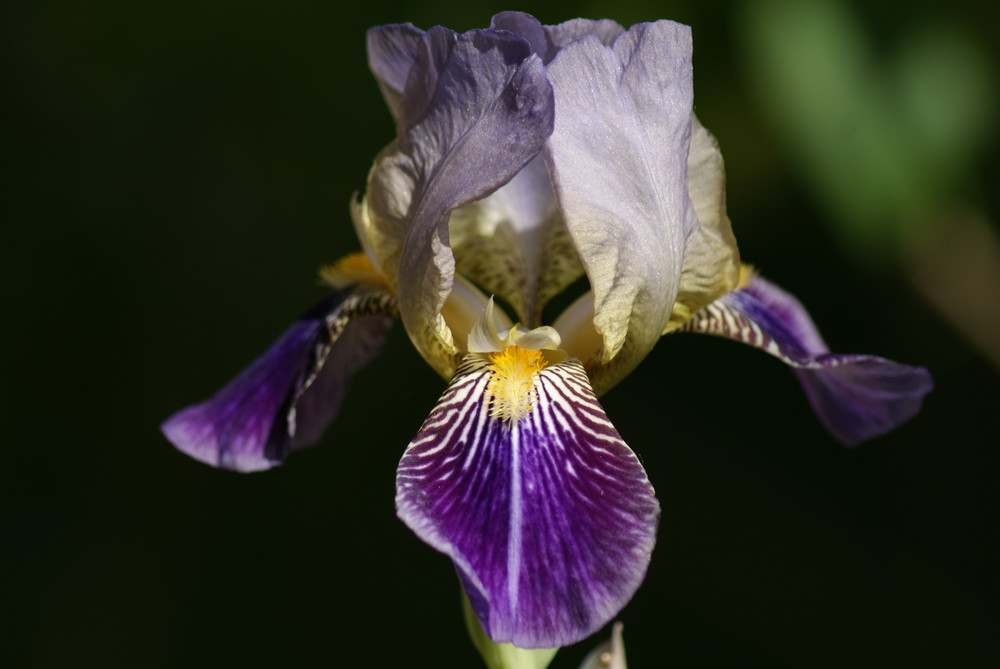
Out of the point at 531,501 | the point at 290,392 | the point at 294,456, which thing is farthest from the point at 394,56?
the point at 294,456

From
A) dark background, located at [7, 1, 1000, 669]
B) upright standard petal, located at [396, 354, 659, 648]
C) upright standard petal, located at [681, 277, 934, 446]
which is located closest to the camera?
upright standard petal, located at [396, 354, 659, 648]

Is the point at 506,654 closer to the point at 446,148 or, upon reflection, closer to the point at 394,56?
the point at 446,148

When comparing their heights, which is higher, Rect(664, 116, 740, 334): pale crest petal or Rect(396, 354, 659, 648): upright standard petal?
Rect(664, 116, 740, 334): pale crest petal

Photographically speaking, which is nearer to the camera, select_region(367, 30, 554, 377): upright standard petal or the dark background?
select_region(367, 30, 554, 377): upright standard petal

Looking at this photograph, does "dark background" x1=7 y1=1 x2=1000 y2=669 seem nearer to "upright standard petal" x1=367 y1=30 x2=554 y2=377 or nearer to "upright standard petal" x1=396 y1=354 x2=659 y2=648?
"upright standard petal" x1=367 y1=30 x2=554 y2=377

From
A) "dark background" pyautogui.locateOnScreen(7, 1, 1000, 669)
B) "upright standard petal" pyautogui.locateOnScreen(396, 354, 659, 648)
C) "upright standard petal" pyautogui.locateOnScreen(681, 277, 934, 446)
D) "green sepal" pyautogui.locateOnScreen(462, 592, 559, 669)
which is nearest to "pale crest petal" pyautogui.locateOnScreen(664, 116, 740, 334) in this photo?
"upright standard petal" pyautogui.locateOnScreen(681, 277, 934, 446)
